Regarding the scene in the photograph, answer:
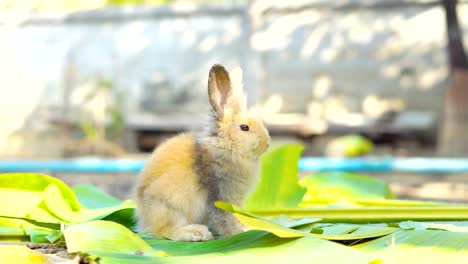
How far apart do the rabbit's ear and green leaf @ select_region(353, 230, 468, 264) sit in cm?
52

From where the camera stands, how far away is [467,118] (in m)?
7.94

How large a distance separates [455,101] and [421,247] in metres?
7.18

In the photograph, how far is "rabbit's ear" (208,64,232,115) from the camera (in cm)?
157

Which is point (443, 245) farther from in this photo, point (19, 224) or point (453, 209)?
point (19, 224)

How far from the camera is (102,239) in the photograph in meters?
1.21

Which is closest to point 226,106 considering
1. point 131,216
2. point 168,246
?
point 131,216

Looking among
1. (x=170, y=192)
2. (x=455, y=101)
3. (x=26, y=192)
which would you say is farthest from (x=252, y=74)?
(x=170, y=192)

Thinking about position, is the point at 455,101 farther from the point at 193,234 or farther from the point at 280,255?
the point at 280,255

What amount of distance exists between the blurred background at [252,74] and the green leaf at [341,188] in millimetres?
5522

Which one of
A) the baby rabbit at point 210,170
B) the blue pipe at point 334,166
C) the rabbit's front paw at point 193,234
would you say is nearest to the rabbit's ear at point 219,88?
the baby rabbit at point 210,170

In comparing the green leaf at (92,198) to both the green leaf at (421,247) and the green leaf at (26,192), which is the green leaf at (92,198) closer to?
the green leaf at (26,192)

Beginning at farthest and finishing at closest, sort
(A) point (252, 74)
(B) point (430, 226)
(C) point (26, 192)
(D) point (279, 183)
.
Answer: (A) point (252, 74) < (D) point (279, 183) < (C) point (26, 192) < (B) point (430, 226)

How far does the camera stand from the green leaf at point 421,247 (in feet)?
3.74

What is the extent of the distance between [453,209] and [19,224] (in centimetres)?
98
